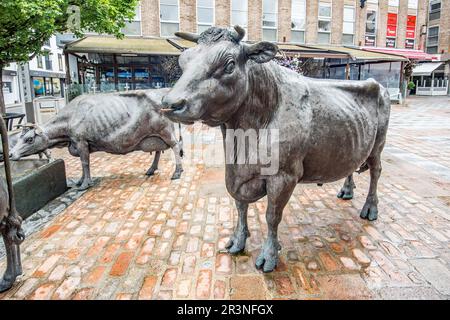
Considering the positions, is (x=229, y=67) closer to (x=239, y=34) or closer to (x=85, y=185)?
(x=239, y=34)

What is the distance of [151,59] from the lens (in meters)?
16.8

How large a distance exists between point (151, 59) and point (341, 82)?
15.1 metres

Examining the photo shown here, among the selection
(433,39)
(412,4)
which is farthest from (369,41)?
(433,39)

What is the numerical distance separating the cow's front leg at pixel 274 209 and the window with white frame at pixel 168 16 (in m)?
18.6

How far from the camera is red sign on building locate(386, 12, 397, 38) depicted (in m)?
25.4

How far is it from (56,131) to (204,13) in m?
17.1

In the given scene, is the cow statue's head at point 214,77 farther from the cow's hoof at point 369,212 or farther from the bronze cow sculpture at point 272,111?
the cow's hoof at point 369,212

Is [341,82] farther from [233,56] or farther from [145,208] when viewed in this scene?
[145,208]

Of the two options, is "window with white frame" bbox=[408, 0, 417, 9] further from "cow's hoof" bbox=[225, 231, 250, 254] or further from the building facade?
"cow's hoof" bbox=[225, 231, 250, 254]

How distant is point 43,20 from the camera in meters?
6.97

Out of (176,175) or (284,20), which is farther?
(284,20)

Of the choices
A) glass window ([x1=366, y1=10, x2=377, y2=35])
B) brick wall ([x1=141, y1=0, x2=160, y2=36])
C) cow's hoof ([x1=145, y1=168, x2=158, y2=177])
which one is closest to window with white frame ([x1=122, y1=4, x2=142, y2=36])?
brick wall ([x1=141, y1=0, x2=160, y2=36])
